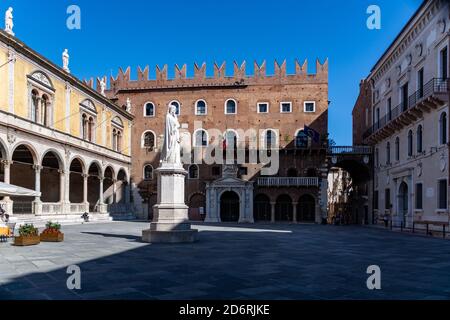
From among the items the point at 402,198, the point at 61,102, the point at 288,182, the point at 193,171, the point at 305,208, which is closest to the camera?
the point at 402,198

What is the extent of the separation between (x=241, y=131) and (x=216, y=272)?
3067cm

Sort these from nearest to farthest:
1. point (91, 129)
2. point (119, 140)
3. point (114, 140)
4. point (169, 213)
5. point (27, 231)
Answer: point (27, 231) → point (169, 213) → point (91, 129) → point (114, 140) → point (119, 140)

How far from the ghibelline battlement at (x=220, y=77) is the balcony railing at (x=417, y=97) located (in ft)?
30.3

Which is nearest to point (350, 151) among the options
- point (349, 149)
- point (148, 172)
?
point (349, 149)

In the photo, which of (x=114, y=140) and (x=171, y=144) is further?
(x=114, y=140)

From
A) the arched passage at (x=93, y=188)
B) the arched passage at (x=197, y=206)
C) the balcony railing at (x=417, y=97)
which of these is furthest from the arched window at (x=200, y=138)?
the balcony railing at (x=417, y=97)

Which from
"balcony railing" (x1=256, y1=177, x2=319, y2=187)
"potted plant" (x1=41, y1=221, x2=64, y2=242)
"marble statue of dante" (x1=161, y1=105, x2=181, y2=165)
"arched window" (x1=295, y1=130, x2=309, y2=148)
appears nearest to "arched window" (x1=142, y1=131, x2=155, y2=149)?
"balcony railing" (x1=256, y1=177, x2=319, y2=187)

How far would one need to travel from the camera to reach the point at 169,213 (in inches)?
555

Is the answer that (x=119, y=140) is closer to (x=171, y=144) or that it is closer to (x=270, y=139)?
(x=270, y=139)

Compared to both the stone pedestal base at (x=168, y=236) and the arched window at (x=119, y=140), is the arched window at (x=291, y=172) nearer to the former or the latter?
the arched window at (x=119, y=140)

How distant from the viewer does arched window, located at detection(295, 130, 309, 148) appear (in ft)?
122

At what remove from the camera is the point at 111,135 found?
36625 mm

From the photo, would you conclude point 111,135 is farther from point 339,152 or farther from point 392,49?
point 392,49
